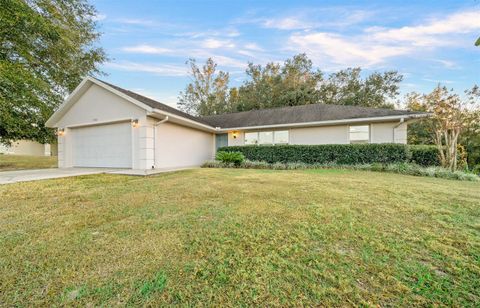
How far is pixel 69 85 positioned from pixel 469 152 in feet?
86.5

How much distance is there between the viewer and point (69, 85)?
432 inches

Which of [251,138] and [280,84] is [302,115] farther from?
[280,84]

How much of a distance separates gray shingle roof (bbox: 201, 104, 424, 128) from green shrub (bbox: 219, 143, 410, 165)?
1749mm

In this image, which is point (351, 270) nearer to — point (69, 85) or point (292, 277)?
point (292, 277)

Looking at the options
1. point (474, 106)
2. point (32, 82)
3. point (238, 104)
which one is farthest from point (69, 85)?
point (474, 106)

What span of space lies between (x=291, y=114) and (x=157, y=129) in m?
8.32

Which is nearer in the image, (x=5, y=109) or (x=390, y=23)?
(x=5, y=109)

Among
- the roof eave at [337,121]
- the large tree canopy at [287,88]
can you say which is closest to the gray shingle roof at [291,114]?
the roof eave at [337,121]

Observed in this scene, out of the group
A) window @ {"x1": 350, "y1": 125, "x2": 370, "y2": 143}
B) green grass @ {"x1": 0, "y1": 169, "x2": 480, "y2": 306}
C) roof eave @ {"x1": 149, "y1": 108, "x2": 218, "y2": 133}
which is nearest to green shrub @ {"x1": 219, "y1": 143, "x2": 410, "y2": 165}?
window @ {"x1": 350, "y1": 125, "x2": 370, "y2": 143}

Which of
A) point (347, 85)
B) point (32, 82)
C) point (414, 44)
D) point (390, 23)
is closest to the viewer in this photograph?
point (32, 82)

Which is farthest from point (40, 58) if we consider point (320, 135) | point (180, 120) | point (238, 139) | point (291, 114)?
point (320, 135)

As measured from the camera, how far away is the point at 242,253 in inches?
72.7

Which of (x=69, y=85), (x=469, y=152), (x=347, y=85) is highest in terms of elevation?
(x=347, y=85)

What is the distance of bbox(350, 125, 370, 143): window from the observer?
10.2 m
